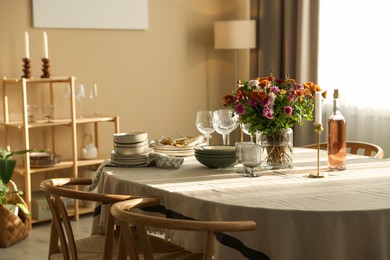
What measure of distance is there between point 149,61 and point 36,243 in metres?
2.00

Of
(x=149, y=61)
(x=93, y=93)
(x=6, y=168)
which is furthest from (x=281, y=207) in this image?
(x=149, y=61)

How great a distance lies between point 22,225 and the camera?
15.0ft

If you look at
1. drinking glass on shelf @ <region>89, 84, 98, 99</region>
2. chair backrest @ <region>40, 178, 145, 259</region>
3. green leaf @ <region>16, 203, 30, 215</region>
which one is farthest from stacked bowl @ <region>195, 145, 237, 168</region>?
drinking glass on shelf @ <region>89, 84, 98, 99</region>

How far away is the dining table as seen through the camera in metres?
2.12

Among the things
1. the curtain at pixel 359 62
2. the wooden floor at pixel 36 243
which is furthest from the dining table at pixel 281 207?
the curtain at pixel 359 62

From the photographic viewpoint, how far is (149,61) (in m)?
5.83

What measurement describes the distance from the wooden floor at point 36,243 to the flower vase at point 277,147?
1.93 meters

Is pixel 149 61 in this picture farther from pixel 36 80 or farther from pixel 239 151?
pixel 239 151

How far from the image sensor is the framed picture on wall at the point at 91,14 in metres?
5.18

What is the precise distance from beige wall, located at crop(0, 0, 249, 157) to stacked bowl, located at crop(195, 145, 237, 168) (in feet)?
8.63

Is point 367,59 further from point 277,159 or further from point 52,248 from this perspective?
point 52,248

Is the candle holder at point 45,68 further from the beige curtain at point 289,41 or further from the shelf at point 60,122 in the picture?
the beige curtain at point 289,41

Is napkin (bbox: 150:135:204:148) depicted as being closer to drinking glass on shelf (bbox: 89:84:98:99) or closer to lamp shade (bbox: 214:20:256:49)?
drinking glass on shelf (bbox: 89:84:98:99)

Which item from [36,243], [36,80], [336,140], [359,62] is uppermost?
[359,62]
